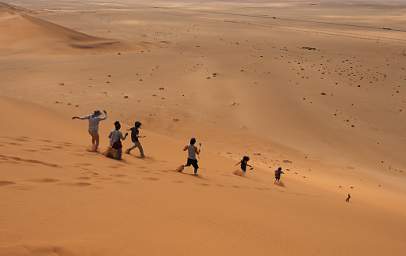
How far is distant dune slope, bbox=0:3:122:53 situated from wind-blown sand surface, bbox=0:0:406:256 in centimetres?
14

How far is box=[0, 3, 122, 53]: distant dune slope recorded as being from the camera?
3547 centimetres

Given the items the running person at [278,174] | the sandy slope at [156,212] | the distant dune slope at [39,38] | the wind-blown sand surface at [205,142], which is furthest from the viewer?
the distant dune slope at [39,38]

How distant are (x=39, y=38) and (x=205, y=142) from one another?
23971 millimetres

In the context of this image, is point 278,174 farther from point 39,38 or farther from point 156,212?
point 39,38

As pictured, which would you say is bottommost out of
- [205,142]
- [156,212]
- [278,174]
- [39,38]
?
[205,142]

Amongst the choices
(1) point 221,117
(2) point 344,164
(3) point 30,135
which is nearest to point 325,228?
(3) point 30,135

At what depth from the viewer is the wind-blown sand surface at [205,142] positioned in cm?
608

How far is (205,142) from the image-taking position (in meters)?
17.6

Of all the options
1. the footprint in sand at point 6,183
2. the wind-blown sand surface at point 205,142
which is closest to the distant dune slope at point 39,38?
the wind-blown sand surface at point 205,142

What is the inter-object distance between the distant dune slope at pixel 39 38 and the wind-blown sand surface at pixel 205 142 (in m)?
0.14

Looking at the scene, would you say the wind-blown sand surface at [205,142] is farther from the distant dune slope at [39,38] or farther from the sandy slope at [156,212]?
the distant dune slope at [39,38]

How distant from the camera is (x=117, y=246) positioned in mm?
5152

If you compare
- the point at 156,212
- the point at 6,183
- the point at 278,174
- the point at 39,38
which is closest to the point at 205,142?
the point at 278,174

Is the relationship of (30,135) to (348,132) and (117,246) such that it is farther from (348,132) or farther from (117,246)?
(348,132)
